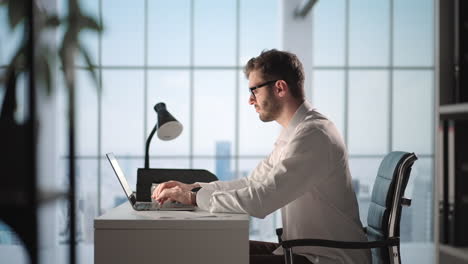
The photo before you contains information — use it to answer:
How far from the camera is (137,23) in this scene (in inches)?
343

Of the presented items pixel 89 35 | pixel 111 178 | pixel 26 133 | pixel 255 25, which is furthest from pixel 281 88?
pixel 89 35

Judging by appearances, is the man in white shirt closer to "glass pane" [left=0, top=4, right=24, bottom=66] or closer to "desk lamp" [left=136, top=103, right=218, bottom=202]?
"desk lamp" [left=136, top=103, right=218, bottom=202]

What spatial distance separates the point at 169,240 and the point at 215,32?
7458 mm

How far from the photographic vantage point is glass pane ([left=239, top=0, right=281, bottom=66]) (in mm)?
8859

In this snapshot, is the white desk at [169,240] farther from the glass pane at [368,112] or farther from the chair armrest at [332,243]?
the glass pane at [368,112]

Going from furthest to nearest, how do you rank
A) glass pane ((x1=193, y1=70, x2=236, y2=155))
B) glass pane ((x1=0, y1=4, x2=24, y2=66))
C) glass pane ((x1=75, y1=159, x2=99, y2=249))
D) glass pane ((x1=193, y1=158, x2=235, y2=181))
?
glass pane ((x1=193, y1=70, x2=236, y2=155)), glass pane ((x1=193, y1=158, x2=235, y2=181)), glass pane ((x1=75, y1=159, x2=99, y2=249)), glass pane ((x1=0, y1=4, x2=24, y2=66))

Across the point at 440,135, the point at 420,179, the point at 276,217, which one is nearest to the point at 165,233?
the point at 440,135

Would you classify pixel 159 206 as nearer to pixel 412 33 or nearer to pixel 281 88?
pixel 281 88

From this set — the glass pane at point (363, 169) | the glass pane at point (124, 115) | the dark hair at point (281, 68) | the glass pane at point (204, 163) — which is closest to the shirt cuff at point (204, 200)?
the dark hair at point (281, 68)

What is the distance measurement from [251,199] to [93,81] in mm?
7292

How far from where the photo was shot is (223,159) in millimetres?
8602

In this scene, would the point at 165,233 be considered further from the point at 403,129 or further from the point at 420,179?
the point at 420,179

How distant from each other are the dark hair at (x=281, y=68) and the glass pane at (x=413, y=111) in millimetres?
7067

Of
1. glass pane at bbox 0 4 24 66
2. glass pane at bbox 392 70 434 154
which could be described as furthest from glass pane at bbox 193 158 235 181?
glass pane at bbox 0 4 24 66
